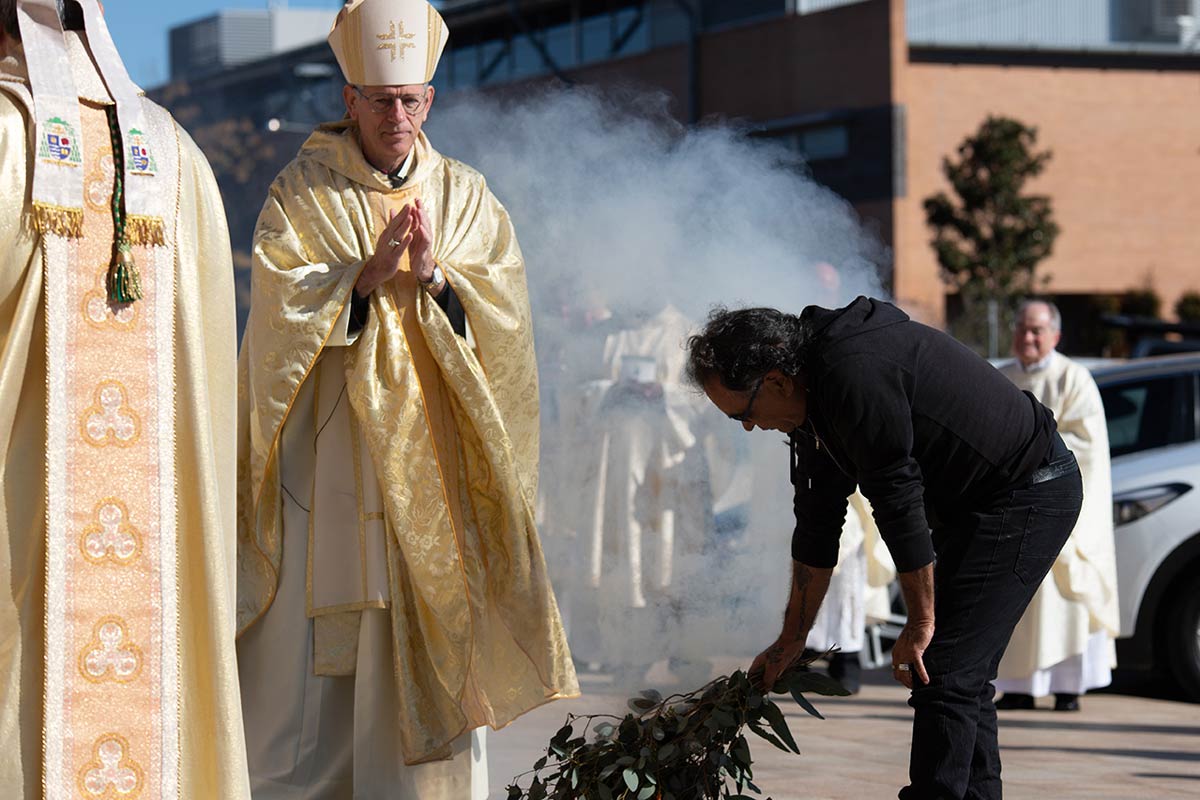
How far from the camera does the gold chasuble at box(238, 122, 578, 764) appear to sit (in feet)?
16.4

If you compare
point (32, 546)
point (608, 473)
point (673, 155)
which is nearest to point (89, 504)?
point (32, 546)

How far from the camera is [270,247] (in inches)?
199

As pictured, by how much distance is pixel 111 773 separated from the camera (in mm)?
3672

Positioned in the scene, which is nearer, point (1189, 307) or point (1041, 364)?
point (1041, 364)

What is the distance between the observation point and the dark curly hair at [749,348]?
3.94 m

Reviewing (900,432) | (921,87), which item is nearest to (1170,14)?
(921,87)

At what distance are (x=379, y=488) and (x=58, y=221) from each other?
1.62 m

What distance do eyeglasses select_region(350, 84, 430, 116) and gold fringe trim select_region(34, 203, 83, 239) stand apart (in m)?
1.56

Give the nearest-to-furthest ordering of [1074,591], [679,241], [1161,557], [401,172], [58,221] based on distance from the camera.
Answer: [58,221] → [401,172] → [679,241] → [1074,591] → [1161,557]

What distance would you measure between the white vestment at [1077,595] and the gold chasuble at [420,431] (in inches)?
143

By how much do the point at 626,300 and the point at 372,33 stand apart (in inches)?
125

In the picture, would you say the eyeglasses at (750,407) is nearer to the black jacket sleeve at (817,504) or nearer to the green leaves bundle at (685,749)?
the black jacket sleeve at (817,504)

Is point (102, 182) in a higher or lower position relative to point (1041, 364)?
higher

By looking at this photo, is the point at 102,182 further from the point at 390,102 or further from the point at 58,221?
the point at 390,102
